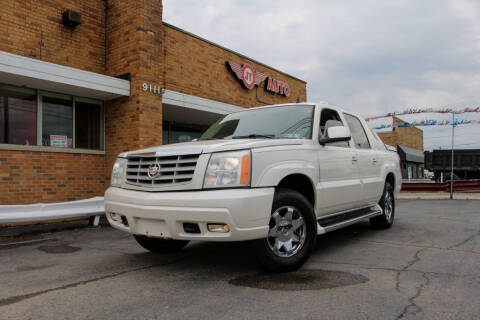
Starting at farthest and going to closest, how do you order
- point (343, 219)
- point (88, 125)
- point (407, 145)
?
point (407, 145), point (88, 125), point (343, 219)

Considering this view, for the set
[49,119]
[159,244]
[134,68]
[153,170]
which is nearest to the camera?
[153,170]

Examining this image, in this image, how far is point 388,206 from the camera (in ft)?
22.9

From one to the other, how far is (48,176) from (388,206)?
7087mm

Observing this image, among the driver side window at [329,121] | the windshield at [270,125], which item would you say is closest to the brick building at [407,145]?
the driver side window at [329,121]

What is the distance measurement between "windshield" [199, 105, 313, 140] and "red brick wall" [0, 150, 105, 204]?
4.88 metres

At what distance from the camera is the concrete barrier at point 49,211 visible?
6.97m

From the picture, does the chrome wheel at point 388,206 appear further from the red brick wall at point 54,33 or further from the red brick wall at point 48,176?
the red brick wall at point 54,33

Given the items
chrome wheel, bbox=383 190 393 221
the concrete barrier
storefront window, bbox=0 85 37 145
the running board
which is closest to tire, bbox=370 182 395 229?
chrome wheel, bbox=383 190 393 221

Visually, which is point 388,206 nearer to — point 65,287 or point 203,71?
point 65,287

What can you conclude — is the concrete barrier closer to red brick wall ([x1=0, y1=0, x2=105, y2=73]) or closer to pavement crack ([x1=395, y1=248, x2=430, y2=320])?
red brick wall ([x1=0, y1=0, x2=105, y2=73])

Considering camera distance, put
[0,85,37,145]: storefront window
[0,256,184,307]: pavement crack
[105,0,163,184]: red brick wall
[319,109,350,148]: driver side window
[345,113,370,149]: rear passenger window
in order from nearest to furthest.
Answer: [0,256,184,307]: pavement crack → [319,109,350,148]: driver side window → [345,113,370,149]: rear passenger window → [0,85,37,145]: storefront window → [105,0,163,184]: red brick wall

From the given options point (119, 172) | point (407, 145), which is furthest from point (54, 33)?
point (407, 145)

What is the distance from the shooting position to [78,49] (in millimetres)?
9555

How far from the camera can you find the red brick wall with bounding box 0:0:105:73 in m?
8.34
